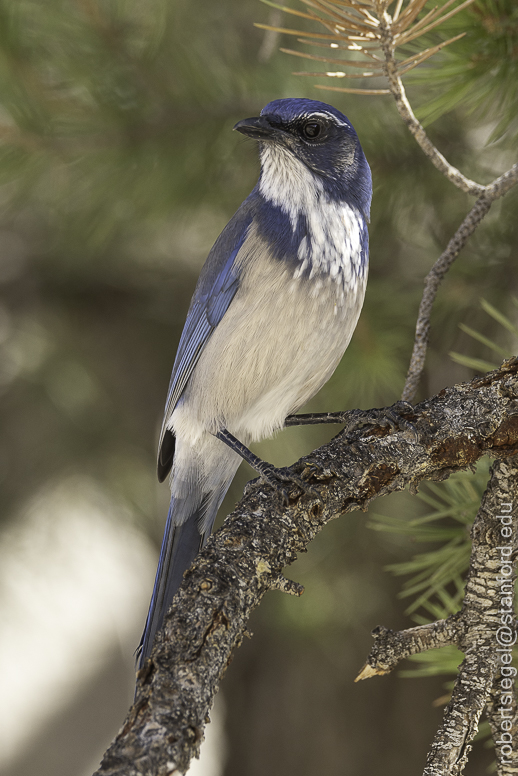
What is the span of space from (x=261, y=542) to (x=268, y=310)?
0.70m

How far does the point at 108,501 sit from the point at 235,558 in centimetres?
216

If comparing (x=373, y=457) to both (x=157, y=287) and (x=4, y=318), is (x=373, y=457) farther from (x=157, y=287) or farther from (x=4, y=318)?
(x=4, y=318)

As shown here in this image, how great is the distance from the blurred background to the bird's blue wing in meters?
0.52

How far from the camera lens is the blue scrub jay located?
5.61 feet

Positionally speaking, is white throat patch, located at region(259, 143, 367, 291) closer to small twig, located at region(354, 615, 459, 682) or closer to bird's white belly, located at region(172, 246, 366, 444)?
bird's white belly, located at region(172, 246, 366, 444)

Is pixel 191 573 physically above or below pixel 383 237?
below

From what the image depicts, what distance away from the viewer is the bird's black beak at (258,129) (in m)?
1.74

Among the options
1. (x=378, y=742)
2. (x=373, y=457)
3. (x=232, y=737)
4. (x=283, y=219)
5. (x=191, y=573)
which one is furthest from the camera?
(x=232, y=737)

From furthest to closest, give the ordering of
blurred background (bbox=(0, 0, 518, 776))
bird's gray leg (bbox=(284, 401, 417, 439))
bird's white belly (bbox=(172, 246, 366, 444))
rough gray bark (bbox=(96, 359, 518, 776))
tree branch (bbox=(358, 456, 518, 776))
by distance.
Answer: blurred background (bbox=(0, 0, 518, 776)), bird's white belly (bbox=(172, 246, 366, 444)), bird's gray leg (bbox=(284, 401, 417, 439)), tree branch (bbox=(358, 456, 518, 776)), rough gray bark (bbox=(96, 359, 518, 776))

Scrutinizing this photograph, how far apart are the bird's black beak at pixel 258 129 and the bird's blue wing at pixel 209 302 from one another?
19cm

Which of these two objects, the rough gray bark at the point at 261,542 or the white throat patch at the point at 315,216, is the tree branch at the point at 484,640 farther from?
the white throat patch at the point at 315,216

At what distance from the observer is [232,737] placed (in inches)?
130

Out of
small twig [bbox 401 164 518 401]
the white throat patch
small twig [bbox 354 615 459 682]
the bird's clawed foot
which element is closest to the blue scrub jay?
the white throat patch

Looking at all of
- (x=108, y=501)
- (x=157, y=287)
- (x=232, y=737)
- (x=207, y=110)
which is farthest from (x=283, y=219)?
(x=232, y=737)
